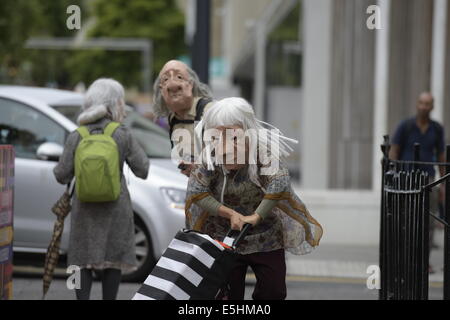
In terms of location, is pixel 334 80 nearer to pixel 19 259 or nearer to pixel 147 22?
pixel 19 259

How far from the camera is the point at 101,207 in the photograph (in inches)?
253

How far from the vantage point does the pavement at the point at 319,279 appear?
8.07 metres

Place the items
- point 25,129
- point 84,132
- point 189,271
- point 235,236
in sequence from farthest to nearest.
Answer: point 25,129 → point 84,132 → point 235,236 → point 189,271

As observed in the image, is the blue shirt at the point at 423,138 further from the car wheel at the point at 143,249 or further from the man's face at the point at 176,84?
the man's face at the point at 176,84

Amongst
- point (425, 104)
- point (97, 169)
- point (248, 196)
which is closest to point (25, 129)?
point (97, 169)

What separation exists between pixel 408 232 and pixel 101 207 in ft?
6.60

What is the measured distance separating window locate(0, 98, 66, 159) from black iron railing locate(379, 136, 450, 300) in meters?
3.63

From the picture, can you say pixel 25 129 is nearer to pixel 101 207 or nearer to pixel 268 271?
pixel 101 207

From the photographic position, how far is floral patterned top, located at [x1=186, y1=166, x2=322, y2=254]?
4645 mm

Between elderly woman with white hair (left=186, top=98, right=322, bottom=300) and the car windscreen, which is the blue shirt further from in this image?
elderly woman with white hair (left=186, top=98, right=322, bottom=300)

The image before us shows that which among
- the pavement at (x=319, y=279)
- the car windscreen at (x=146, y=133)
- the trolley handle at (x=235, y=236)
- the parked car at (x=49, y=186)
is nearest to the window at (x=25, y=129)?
the parked car at (x=49, y=186)

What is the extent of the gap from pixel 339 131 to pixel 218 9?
55.6 metres

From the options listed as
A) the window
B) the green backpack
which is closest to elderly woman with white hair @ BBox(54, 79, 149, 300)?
the green backpack

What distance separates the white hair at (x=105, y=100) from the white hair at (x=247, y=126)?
6.06ft
